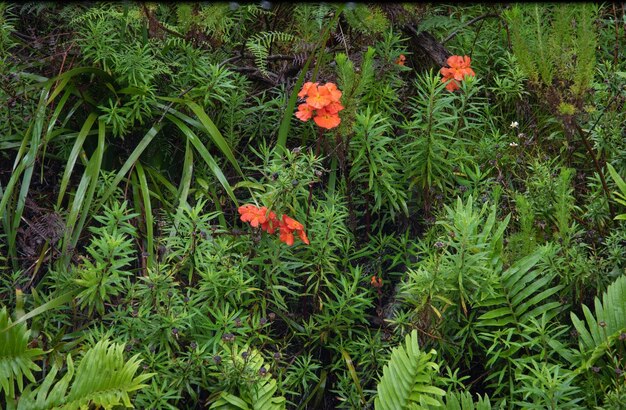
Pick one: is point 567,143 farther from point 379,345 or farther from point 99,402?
point 99,402

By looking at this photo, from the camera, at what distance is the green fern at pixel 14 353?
2.61 m

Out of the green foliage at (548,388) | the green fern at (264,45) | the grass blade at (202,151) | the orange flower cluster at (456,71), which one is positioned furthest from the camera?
the green fern at (264,45)

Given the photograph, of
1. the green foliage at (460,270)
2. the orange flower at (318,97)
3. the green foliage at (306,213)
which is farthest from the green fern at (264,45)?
the green foliage at (460,270)

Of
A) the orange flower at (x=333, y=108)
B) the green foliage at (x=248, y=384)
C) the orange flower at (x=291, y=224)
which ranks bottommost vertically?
the green foliage at (x=248, y=384)

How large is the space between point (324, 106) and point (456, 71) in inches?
27.2

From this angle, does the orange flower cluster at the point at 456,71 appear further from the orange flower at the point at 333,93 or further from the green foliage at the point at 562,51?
the orange flower at the point at 333,93

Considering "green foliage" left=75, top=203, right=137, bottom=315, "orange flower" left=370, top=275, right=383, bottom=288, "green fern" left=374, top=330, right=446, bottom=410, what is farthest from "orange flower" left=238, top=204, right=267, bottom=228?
"green fern" left=374, top=330, right=446, bottom=410

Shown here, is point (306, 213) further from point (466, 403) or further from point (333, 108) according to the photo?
point (466, 403)

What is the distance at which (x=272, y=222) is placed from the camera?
2.85 metres

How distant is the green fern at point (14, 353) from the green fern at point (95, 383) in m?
0.06

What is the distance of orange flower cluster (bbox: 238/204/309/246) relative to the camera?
280 centimetres

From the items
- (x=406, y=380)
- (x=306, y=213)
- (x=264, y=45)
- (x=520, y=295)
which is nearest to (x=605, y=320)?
(x=520, y=295)

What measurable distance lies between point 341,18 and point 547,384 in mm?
1939

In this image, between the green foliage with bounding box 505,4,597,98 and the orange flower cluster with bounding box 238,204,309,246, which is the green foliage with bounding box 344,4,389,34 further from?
the orange flower cluster with bounding box 238,204,309,246
